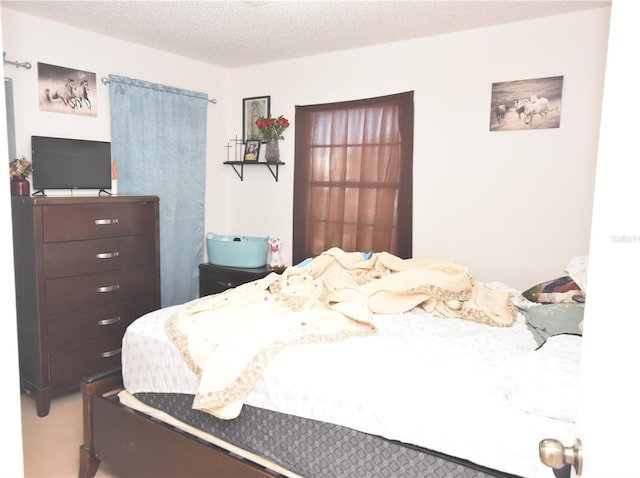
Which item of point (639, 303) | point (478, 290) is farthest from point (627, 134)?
point (478, 290)

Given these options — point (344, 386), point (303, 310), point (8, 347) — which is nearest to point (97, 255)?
point (303, 310)

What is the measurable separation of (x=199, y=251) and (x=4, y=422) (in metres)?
3.79

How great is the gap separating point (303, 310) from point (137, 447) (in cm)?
88

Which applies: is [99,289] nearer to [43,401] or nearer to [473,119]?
[43,401]

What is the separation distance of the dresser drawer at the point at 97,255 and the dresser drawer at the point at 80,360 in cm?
47

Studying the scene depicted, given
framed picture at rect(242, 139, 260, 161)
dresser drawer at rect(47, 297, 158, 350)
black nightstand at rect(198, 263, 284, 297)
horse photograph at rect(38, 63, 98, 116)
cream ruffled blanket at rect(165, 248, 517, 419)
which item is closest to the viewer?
cream ruffled blanket at rect(165, 248, 517, 419)

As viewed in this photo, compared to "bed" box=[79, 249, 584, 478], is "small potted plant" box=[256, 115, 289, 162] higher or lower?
higher

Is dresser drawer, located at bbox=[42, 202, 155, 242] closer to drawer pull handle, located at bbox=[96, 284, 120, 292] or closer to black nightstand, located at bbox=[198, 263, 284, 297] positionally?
drawer pull handle, located at bbox=[96, 284, 120, 292]

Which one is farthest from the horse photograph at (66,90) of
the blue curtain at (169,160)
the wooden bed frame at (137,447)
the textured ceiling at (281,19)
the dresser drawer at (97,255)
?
the wooden bed frame at (137,447)

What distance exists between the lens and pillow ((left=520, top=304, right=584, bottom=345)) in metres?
2.00

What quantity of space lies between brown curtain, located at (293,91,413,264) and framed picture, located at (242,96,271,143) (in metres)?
0.37

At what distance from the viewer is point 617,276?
26.0 inches

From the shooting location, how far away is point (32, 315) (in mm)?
2906

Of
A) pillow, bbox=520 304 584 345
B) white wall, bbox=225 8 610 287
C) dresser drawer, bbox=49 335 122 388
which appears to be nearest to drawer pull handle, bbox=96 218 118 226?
dresser drawer, bbox=49 335 122 388
